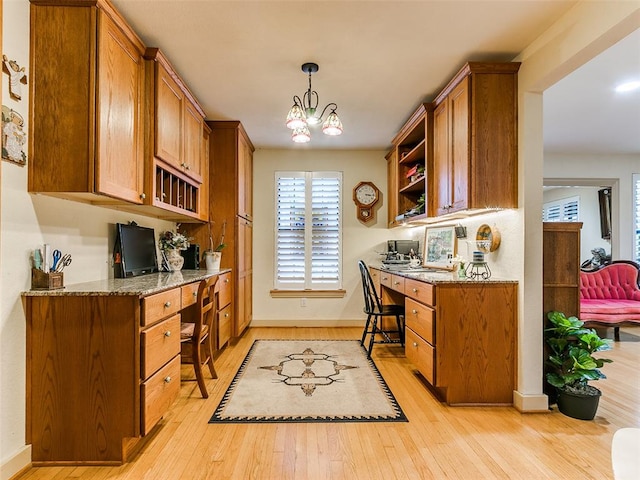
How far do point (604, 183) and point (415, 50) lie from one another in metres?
5.03

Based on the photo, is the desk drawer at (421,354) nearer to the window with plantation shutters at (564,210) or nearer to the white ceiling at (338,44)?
the white ceiling at (338,44)

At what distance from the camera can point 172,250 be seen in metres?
3.56

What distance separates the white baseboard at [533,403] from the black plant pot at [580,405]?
0.12m

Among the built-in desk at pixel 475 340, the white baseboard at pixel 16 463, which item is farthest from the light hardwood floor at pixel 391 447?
the built-in desk at pixel 475 340

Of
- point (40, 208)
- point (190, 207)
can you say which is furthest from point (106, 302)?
point (190, 207)

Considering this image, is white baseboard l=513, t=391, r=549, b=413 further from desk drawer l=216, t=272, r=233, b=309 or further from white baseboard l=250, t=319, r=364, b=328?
white baseboard l=250, t=319, r=364, b=328

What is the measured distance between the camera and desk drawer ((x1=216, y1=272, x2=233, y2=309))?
368 centimetres

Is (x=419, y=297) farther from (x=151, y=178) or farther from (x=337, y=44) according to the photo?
(x=151, y=178)

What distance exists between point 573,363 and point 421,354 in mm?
1030

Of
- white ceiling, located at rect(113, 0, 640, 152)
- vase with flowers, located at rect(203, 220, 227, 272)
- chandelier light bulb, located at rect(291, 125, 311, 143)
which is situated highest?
white ceiling, located at rect(113, 0, 640, 152)

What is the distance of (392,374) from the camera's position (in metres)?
3.33

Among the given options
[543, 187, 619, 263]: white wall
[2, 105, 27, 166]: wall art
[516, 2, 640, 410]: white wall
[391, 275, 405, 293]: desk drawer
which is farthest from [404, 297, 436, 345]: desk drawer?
[543, 187, 619, 263]: white wall

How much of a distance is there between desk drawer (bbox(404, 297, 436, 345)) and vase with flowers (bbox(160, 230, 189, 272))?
88.4 inches

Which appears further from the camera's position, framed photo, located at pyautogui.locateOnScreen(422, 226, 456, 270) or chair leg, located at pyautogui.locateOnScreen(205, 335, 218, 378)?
framed photo, located at pyautogui.locateOnScreen(422, 226, 456, 270)
